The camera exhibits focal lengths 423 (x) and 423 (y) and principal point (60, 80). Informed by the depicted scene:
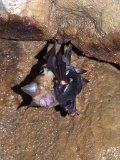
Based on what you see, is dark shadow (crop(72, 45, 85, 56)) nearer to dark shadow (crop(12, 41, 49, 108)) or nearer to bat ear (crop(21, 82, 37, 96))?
dark shadow (crop(12, 41, 49, 108))

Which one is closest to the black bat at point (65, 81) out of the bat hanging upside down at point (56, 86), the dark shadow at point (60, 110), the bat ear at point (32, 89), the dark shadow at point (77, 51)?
the bat hanging upside down at point (56, 86)

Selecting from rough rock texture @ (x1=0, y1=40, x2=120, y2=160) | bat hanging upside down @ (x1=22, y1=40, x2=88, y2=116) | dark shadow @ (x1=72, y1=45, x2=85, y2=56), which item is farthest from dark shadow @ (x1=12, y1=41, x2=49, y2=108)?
bat hanging upside down @ (x1=22, y1=40, x2=88, y2=116)

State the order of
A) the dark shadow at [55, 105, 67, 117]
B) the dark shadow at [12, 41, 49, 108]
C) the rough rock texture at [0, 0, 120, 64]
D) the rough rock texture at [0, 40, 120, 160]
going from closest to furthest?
the rough rock texture at [0, 0, 120, 64], the rough rock texture at [0, 40, 120, 160], the dark shadow at [55, 105, 67, 117], the dark shadow at [12, 41, 49, 108]

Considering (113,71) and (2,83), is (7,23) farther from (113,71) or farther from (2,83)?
(113,71)

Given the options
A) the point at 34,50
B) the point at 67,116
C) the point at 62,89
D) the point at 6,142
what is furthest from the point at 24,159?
the point at 34,50

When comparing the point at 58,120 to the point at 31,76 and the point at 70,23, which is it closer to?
the point at 31,76

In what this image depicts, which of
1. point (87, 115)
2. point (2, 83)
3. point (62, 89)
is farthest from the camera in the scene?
point (2, 83)

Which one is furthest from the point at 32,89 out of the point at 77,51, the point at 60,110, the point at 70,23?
the point at 77,51
